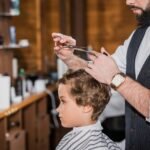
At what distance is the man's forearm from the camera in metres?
1.39

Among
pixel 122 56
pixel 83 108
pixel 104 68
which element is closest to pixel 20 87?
pixel 122 56

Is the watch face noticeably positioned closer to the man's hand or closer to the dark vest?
the man's hand

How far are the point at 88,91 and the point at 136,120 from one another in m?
0.25

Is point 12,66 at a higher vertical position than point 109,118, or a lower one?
higher

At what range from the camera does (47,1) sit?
203 inches

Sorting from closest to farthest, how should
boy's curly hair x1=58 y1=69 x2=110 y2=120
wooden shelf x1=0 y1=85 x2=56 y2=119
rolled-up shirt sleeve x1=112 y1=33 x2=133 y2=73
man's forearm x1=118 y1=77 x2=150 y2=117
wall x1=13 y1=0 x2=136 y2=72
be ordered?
man's forearm x1=118 y1=77 x2=150 y2=117 < boy's curly hair x1=58 y1=69 x2=110 y2=120 < rolled-up shirt sleeve x1=112 y1=33 x2=133 y2=73 < wooden shelf x1=0 y1=85 x2=56 y2=119 < wall x1=13 y1=0 x2=136 y2=72

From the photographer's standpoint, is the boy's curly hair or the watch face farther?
the boy's curly hair

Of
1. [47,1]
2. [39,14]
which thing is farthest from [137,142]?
[47,1]

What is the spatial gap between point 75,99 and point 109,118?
219cm

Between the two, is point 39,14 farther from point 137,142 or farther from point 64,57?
point 137,142

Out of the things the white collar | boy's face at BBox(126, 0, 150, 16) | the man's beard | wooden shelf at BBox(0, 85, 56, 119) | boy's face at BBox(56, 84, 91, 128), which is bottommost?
wooden shelf at BBox(0, 85, 56, 119)

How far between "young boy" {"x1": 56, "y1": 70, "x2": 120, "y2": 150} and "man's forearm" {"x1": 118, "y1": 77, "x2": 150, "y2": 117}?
0.21 metres

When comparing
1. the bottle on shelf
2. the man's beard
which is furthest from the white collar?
the bottle on shelf

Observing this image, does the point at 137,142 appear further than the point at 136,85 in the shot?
Yes
